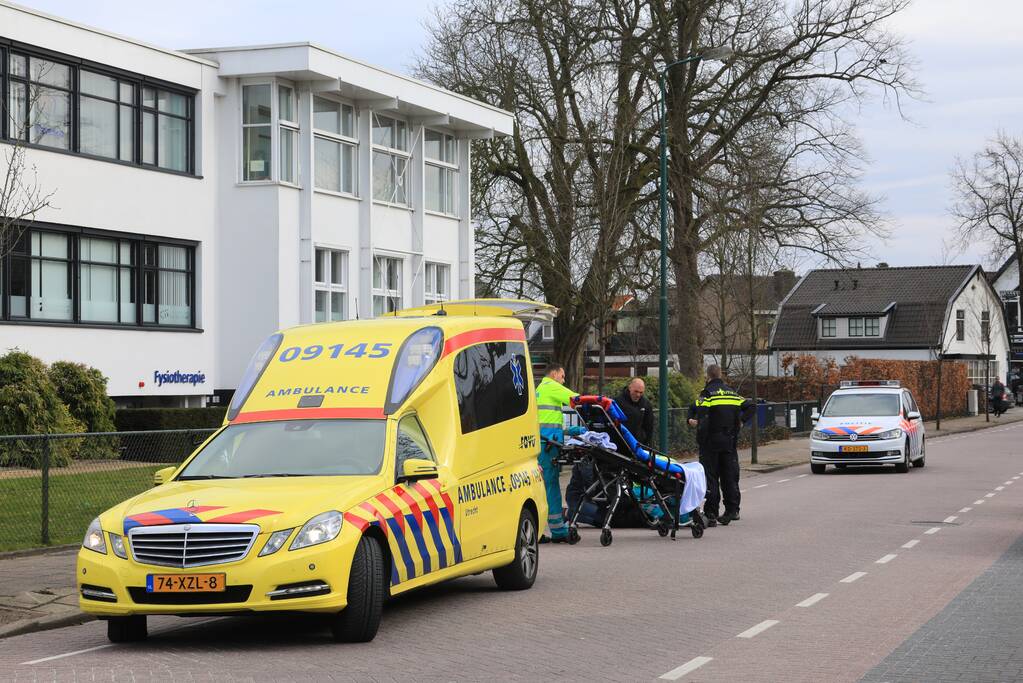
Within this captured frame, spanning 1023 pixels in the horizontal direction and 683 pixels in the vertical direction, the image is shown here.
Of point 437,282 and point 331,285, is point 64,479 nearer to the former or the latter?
point 331,285

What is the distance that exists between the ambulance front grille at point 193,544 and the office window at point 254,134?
2460cm

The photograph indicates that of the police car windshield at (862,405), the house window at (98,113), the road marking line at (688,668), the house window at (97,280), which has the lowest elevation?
the road marking line at (688,668)

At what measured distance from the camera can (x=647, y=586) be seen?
41.2 feet

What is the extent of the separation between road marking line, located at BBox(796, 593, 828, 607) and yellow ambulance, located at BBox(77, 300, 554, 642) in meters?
2.41

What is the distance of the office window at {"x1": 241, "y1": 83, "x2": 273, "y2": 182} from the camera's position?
3319cm

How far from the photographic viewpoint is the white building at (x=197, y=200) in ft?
94.8

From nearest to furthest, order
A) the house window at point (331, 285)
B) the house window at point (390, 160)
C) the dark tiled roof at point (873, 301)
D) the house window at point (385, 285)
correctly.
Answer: the house window at point (331, 285), the house window at point (385, 285), the house window at point (390, 160), the dark tiled roof at point (873, 301)

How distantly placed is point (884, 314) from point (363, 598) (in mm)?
73475

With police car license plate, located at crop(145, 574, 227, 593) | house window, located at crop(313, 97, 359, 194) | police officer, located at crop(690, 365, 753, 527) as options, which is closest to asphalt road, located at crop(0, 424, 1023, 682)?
police car license plate, located at crop(145, 574, 227, 593)

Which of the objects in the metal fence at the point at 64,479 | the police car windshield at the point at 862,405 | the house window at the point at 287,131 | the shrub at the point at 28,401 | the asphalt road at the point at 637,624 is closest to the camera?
the asphalt road at the point at 637,624

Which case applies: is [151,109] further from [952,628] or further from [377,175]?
[952,628]

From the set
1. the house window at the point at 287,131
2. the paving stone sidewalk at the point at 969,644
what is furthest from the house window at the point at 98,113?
the paving stone sidewalk at the point at 969,644

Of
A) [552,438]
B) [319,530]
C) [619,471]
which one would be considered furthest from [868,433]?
[319,530]

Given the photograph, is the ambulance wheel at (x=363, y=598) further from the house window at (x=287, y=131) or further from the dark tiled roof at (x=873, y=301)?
the dark tiled roof at (x=873, y=301)
